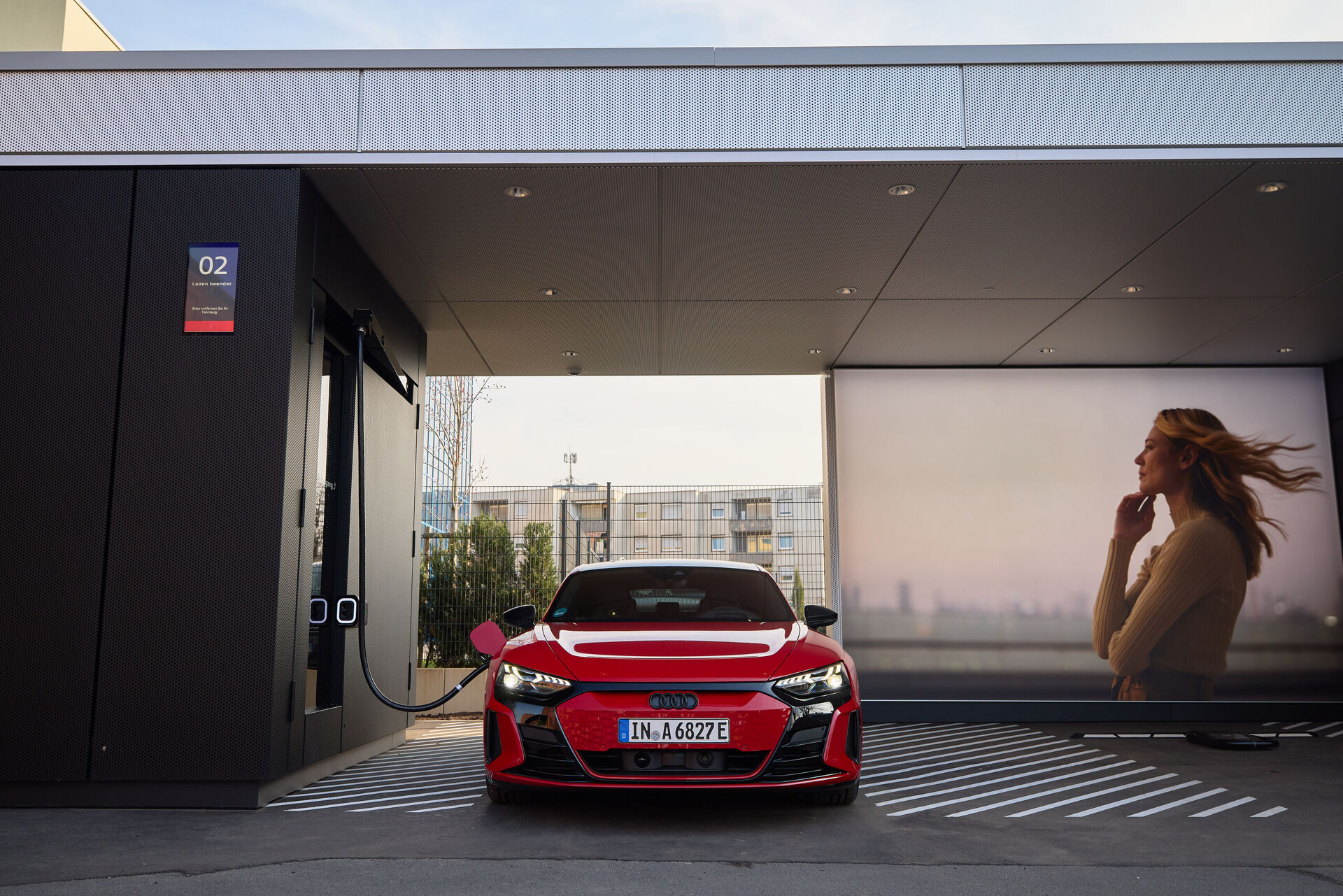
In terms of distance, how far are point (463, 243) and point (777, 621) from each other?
10.2ft

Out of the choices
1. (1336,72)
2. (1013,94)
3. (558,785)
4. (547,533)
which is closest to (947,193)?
(1013,94)

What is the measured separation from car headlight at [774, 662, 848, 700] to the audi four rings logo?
34 cm

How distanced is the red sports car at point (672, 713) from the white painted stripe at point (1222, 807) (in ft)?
5.16

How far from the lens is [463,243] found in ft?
20.3

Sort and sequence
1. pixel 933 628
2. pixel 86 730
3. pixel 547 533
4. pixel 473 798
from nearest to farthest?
1. pixel 86 730
2. pixel 473 798
3. pixel 933 628
4. pixel 547 533

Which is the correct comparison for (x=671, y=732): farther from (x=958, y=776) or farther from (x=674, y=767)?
(x=958, y=776)

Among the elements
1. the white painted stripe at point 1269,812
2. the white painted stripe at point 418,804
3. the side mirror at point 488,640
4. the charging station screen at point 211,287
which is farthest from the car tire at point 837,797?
the charging station screen at point 211,287

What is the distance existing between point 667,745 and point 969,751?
12.4 feet

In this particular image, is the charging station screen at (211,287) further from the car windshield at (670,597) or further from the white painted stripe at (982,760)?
the white painted stripe at (982,760)

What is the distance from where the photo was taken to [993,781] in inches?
214

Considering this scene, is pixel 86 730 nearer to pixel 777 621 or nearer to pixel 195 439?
pixel 195 439

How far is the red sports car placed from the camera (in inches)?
150

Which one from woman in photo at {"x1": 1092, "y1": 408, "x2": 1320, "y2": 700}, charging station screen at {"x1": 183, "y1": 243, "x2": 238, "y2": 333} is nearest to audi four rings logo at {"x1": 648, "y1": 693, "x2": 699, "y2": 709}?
charging station screen at {"x1": 183, "y1": 243, "x2": 238, "y2": 333}

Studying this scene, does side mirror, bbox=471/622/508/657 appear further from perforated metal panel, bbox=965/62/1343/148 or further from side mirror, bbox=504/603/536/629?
perforated metal panel, bbox=965/62/1343/148
